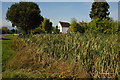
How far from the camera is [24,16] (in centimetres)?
2755

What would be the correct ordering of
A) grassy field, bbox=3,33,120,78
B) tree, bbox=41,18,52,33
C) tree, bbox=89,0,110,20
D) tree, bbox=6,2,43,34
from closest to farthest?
grassy field, bbox=3,33,120,78 < tree, bbox=6,2,43,34 < tree, bbox=89,0,110,20 < tree, bbox=41,18,52,33

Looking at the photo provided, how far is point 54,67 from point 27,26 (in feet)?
81.2

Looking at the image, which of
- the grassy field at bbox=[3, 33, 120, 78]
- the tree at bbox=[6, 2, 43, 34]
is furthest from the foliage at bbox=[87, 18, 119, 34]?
the tree at bbox=[6, 2, 43, 34]

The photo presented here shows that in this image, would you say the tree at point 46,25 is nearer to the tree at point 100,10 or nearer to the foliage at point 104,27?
the tree at point 100,10

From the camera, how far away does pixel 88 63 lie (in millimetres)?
4684

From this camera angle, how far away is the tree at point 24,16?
1089 inches

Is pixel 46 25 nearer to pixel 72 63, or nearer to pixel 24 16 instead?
pixel 24 16

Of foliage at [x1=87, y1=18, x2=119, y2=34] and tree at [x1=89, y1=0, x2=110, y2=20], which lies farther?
tree at [x1=89, y1=0, x2=110, y2=20]

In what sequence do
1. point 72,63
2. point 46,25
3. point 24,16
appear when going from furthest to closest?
point 46,25
point 24,16
point 72,63

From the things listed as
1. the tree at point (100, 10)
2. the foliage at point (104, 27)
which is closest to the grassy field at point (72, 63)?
the foliage at point (104, 27)

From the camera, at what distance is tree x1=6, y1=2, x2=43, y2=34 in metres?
27.7

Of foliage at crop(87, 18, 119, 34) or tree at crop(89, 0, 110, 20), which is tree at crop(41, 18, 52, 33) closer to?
tree at crop(89, 0, 110, 20)

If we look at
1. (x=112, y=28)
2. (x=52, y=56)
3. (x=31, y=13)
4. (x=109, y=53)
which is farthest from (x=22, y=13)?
(x=109, y=53)

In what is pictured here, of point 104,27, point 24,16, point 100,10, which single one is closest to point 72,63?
point 104,27
